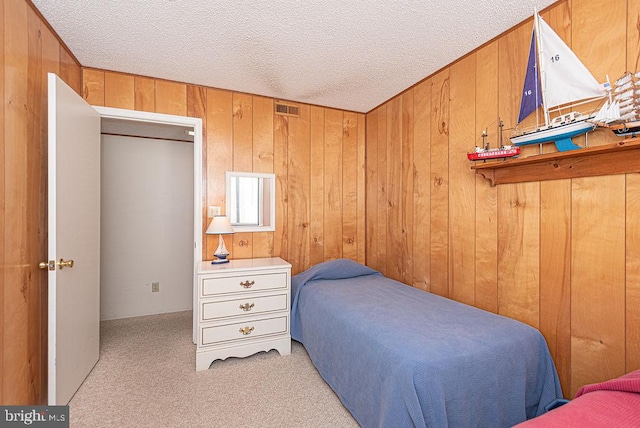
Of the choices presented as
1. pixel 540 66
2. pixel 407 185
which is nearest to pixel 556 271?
pixel 540 66

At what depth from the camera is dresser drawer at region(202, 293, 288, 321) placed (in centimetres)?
229

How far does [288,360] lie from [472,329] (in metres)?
1.51

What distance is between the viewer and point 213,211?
2.77 m

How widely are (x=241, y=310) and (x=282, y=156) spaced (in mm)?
1582

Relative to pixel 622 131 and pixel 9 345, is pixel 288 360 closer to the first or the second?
pixel 9 345

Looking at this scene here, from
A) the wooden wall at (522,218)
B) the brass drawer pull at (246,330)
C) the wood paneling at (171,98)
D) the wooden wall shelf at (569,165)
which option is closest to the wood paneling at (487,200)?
the wooden wall at (522,218)

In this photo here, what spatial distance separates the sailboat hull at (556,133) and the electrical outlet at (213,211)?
2439mm

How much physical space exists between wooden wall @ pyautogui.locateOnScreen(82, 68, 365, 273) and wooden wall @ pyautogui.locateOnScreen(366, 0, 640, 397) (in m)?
0.59

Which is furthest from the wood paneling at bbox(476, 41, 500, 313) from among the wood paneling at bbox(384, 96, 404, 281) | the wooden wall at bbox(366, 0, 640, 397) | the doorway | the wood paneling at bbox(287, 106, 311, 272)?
the doorway

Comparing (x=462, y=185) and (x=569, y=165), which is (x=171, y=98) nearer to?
(x=462, y=185)

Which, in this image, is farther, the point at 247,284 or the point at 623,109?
the point at 247,284

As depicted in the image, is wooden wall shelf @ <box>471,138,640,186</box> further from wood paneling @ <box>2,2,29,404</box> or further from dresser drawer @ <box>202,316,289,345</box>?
wood paneling @ <box>2,2,29,404</box>

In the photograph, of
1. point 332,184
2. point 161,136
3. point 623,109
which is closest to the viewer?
point 623,109

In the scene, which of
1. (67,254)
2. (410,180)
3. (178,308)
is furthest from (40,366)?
(410,180)
